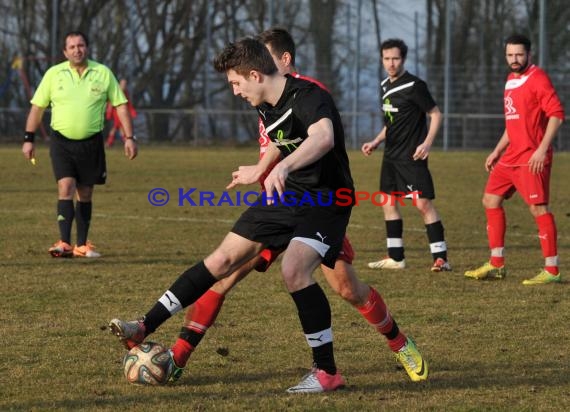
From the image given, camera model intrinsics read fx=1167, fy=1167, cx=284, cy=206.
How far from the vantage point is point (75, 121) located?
1102 centimetres

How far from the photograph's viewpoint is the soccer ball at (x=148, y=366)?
5.70 meters

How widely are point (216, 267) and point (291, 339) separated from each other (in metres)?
1.36

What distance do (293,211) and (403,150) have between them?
5.01 m

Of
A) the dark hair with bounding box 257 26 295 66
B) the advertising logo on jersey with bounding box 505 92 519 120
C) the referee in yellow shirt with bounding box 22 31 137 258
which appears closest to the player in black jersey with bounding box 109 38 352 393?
the dark hair with bounding box 257 26 295 66

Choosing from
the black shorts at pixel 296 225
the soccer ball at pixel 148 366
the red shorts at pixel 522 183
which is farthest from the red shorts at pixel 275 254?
the red shorts at pixel 522 183

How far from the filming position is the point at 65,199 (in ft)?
36.1

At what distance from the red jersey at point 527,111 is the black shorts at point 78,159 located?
3891 mm

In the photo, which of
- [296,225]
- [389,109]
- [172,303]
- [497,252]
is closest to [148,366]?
[172,303]

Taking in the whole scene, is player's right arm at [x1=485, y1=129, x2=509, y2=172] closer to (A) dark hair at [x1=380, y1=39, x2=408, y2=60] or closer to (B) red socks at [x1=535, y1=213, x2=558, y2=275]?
(B) red socks at [x1=535, y1=213, x2=558, y2=275]

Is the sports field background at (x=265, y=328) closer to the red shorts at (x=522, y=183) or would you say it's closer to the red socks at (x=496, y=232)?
the red socks at (x=496, y=232)

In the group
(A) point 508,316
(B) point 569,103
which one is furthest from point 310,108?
(B) point 569,103

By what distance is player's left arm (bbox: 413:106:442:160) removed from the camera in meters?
10.0

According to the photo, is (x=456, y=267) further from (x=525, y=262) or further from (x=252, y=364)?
(x=252, y=364)

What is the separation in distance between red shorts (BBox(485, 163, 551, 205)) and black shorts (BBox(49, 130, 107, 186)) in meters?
3.73
